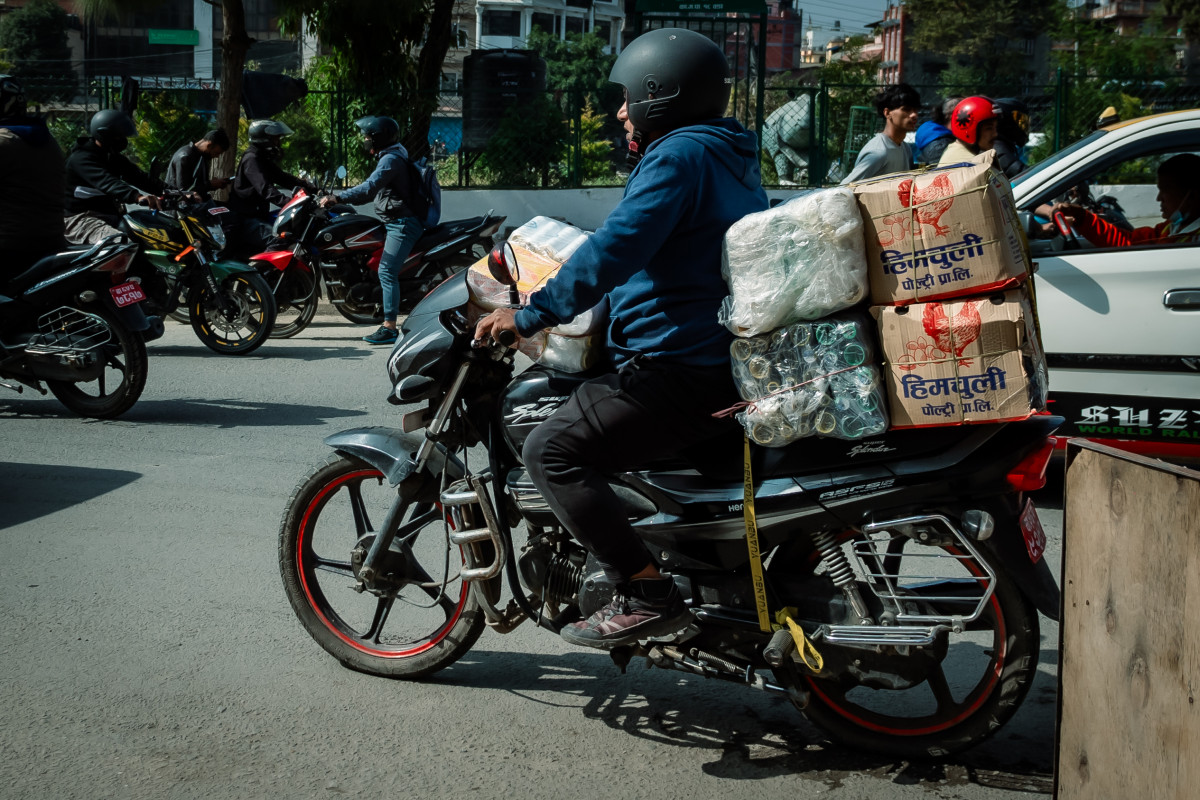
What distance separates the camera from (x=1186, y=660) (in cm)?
212

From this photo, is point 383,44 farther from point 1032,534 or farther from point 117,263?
point 1032,534

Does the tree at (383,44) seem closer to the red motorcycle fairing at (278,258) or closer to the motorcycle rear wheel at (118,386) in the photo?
the red motorcycle fairing at (278,258)

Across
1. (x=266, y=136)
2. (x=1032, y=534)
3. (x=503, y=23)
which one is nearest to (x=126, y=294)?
(x=266, y=136)

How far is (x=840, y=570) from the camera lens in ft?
10.3

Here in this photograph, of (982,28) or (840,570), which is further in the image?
A: (982,28)

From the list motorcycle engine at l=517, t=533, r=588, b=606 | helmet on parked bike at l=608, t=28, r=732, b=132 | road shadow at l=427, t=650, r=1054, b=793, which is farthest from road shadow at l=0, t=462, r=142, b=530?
helmet on parked bike at l=608, t=28, r=732, b=132

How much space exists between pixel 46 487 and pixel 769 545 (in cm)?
433

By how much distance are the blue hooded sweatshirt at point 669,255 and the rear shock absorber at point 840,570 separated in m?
0.54

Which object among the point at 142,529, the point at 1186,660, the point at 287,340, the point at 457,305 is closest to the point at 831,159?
the point at 287,340

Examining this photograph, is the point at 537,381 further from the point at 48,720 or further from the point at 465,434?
the point at 48,720

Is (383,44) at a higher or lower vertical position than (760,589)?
higher

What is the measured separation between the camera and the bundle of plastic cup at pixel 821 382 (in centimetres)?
296

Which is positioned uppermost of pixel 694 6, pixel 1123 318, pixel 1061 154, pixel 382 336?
pixel 694 6

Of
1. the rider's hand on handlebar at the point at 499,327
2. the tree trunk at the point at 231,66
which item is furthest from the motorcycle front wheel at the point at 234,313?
the rider's hand on handlebar at the point at 499,327
